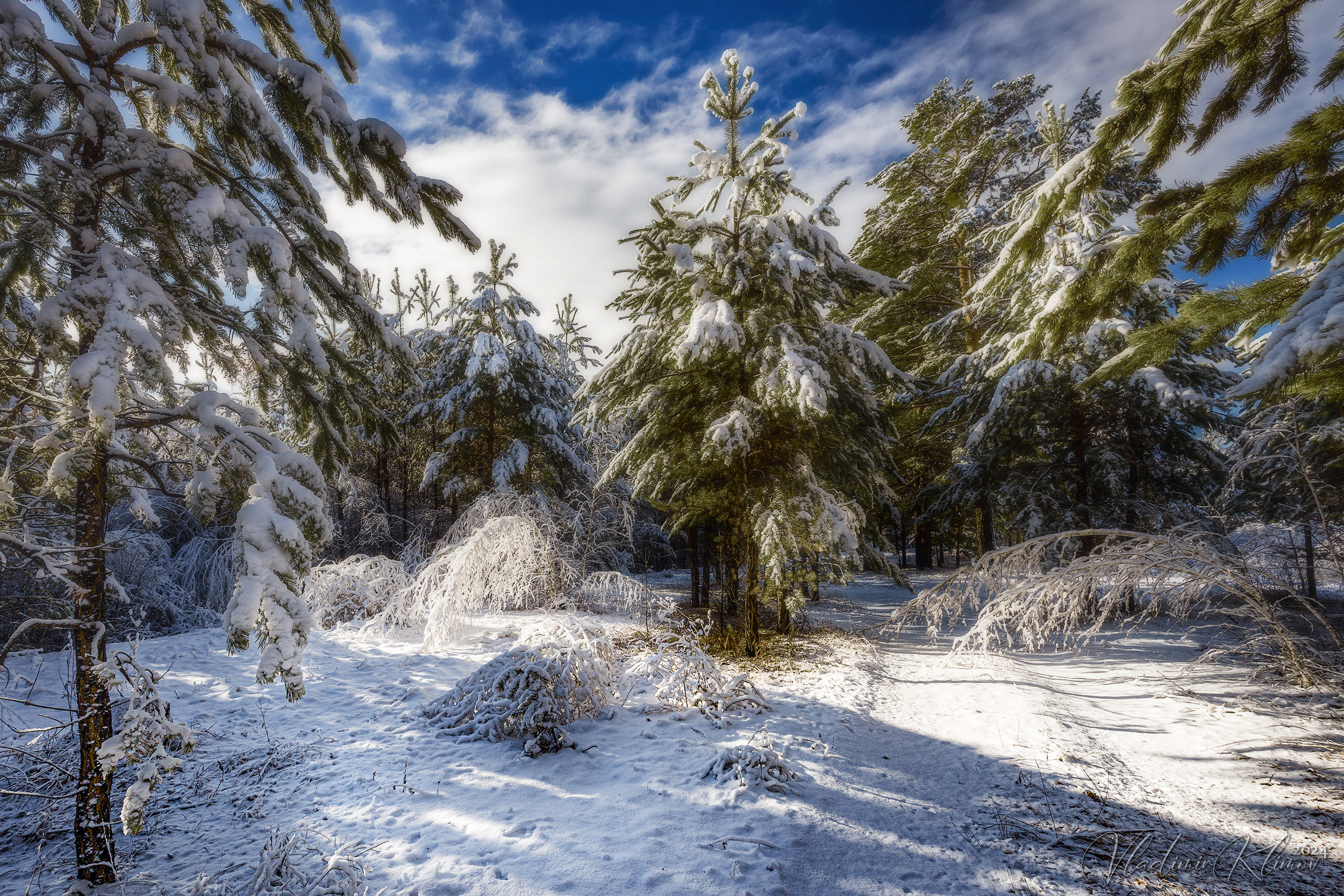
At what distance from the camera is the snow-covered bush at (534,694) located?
4.90m

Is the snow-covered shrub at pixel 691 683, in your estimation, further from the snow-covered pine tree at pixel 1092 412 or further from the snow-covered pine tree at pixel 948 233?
the snow-covered pine tree at pixel 948 233

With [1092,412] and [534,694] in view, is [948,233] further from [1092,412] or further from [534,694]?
[534,694]

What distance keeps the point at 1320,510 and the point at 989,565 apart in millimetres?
2475

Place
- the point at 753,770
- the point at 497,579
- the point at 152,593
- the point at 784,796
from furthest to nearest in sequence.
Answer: the point at 152,593 < the point at 497,579 < the point at 753,770 < the point at 784,796

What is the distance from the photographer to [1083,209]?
9.84 meters

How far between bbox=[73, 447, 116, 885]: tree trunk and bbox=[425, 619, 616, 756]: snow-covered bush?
2478mm

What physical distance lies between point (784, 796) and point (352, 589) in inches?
350

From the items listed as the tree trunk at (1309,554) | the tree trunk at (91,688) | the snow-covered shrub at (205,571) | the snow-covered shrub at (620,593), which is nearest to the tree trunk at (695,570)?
the snow-covered shrub at (620,593)

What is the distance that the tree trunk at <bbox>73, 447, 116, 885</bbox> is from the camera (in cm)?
285

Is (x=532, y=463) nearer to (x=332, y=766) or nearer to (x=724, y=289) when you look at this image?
(x=724, y=289)

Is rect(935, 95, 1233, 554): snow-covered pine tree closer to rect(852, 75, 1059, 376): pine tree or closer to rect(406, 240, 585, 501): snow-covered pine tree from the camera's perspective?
rect(852, 75, 1059, 376): pine tree

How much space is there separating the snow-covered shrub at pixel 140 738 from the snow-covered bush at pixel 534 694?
2691 millimetres

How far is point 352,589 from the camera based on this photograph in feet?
31.4

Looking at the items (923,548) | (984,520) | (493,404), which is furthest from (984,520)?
(493,404)
